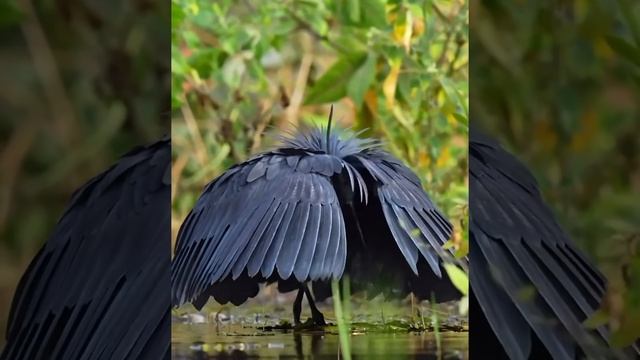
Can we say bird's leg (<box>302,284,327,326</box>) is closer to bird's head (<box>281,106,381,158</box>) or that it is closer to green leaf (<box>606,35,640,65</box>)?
bird's head (<box>281,106,381,158</box>)

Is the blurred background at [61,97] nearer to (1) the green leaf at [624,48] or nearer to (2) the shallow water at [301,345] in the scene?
(2) the shallow water at [301,345]

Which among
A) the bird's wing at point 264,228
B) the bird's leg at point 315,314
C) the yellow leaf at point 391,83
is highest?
the yellow leaf at point 391,83

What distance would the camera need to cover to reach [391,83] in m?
1.35

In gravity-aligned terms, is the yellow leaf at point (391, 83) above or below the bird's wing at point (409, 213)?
above

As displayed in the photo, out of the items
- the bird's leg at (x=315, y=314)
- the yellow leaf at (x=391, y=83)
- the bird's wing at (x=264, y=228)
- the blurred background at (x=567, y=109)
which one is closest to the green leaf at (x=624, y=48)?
the blurred background at (x=567, y=109)

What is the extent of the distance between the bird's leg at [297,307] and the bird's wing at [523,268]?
0.27 meters

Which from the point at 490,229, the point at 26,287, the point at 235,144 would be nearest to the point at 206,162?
the point at 235,144

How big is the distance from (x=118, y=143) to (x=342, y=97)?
14.0 inches

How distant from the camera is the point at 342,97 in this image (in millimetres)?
1350

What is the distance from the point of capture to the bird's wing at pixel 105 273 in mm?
1316

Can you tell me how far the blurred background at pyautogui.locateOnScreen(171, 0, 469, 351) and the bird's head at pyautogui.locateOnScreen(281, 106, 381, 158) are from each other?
1 centimetres

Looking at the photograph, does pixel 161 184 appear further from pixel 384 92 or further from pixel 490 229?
pixel 490 229

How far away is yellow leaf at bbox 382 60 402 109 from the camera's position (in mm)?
1353

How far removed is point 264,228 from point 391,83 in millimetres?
304
